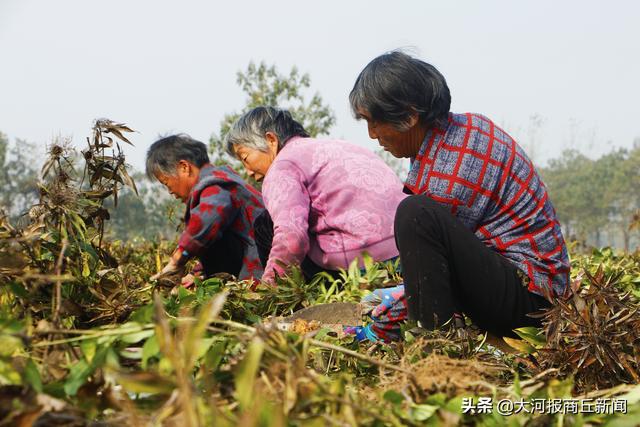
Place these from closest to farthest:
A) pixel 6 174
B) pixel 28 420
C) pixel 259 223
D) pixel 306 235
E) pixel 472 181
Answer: pixel 28 420 < pixel 472 181 < pixel 306 235 < pixel 259 223 < pixel 6 174

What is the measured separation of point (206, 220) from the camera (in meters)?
3.98

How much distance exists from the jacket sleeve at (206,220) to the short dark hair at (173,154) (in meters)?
0.36

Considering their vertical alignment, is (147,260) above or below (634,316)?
below

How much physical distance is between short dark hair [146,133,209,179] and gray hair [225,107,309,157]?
0.45 meters

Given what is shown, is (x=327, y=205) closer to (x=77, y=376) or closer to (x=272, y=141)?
(x=272, y=141)

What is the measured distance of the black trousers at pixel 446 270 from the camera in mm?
2141

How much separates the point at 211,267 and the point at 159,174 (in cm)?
66

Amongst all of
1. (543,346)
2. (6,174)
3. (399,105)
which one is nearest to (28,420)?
(543,346)

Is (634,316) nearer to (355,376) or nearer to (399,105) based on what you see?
(355,376)

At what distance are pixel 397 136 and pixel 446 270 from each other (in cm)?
52

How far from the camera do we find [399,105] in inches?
92.0

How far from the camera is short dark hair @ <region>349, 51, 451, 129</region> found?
→ 2.33 meters

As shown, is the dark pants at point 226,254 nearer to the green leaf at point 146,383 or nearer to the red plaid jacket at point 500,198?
the red plaid jacket at point 500,198

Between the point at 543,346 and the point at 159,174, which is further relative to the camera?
the point at 159,174
